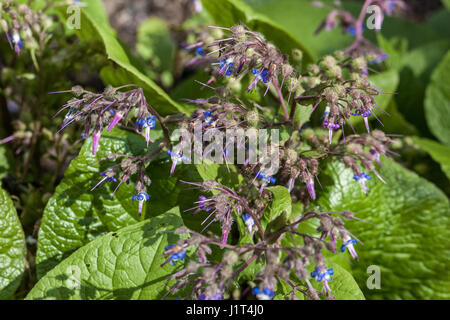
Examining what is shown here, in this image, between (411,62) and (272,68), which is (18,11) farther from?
(411,62)

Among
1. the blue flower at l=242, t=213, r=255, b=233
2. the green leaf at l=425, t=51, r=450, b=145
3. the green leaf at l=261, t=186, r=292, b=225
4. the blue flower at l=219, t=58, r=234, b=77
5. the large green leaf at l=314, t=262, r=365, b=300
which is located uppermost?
the blue flower at l=219, t=58, r=234, b=77

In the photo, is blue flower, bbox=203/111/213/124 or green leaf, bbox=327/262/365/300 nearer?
blue flower, bbox=203/111/213/124

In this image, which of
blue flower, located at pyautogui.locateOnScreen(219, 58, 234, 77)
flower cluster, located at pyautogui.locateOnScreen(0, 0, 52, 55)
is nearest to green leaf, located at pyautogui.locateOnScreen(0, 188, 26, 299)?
flower cluster, located at pyautogui.locateOnScreen(0, 0, 52, 55)

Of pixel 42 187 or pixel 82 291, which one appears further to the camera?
pixel 42 187

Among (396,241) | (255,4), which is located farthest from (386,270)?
(255,4)

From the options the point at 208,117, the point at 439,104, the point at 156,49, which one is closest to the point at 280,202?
the point at 208,117

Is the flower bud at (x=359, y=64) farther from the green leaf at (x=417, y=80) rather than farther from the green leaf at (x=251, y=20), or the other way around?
the green leaf at (x=417, y=80)

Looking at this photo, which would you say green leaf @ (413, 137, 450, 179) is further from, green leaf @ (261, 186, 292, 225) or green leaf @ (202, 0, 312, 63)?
green leaf @ (261, 186, 292, 225)
